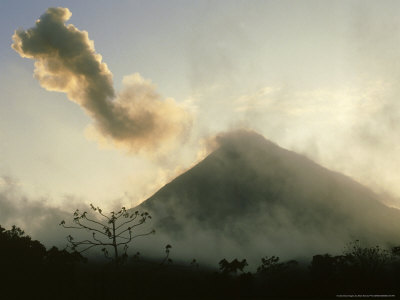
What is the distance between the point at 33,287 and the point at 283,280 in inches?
3846

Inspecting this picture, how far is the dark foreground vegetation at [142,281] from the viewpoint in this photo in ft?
171

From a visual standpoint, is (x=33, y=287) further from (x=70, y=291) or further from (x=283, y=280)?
(x=283, y=280)

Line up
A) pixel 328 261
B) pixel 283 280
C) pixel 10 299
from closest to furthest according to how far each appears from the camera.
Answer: pixel 10 299 → pixel 328 261 → pixel 283 280

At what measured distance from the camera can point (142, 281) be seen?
211ft

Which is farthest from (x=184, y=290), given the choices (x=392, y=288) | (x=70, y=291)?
(x=392, y=288)

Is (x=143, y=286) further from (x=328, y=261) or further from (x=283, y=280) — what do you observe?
(x=283, y=280)

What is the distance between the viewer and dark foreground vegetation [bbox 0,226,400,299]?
171 feet

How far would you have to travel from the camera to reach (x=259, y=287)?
435 ft

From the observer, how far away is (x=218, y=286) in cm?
8262

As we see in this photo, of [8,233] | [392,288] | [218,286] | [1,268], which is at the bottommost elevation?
[392,288]

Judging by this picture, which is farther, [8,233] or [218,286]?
[8,233]

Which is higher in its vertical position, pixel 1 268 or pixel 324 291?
pixel 1 268

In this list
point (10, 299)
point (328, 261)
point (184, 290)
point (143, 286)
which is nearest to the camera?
point (10, 299)

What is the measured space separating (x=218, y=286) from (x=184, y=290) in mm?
8998
